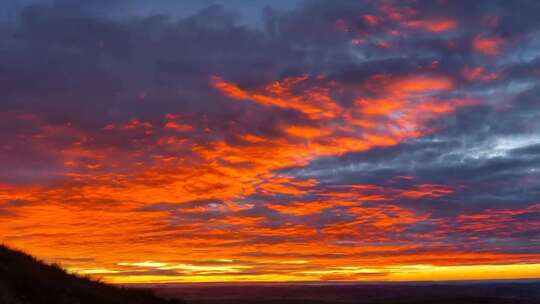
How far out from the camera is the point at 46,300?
1892 cm

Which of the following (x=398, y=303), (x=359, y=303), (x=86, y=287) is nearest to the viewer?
(x=86, y=287)

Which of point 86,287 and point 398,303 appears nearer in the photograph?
point 86,287

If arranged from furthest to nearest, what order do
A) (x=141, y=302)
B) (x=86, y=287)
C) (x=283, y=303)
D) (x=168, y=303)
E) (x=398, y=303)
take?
(x=398, y=303)
(x=283, y=303)
(x=168, y=303)
(x=141, y=302)
(x=86, y=287)

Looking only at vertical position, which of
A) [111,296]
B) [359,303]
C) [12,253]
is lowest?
[359,303]

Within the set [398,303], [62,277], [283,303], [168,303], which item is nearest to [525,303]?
[398,303]

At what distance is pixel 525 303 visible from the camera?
103 meters

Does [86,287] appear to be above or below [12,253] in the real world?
below

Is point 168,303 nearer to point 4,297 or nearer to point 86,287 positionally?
point 86,287

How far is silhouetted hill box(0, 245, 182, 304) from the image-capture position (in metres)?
18.6

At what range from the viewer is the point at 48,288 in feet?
65.9

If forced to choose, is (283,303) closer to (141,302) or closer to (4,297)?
(141,302)

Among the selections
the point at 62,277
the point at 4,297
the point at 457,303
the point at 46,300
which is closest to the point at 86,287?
the point at 62,277

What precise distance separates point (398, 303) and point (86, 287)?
414 ft

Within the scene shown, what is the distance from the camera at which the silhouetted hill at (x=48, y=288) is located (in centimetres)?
1862
